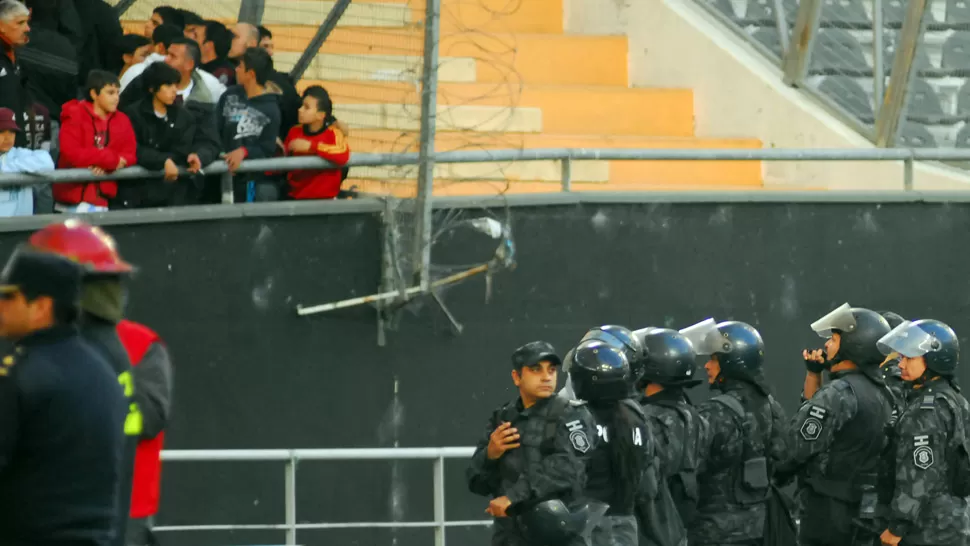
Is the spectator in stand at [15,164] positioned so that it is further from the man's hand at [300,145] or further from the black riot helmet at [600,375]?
the black riot helmet at [600,375]

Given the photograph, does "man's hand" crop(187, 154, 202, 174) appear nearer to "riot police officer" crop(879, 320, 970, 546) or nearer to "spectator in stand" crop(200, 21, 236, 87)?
"spectator in stand" crop(200, 21, 236, 87)

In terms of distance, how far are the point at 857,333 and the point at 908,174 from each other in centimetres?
313

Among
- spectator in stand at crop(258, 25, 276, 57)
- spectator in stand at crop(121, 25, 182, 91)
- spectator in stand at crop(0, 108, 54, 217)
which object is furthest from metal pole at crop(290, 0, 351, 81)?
spectator in stand at crop(0, 108, 54, 217)

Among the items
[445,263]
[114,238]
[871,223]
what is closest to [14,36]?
[114,238]

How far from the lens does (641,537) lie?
10086mm

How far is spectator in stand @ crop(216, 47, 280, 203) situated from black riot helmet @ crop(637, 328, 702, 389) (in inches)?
121

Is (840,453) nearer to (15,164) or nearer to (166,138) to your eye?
(166,138)

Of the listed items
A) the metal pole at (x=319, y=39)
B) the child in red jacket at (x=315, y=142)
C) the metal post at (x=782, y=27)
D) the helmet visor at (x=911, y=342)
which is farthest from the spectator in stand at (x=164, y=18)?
the helmet visor at (x=911, y=342)

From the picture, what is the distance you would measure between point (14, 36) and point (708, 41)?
272 inches

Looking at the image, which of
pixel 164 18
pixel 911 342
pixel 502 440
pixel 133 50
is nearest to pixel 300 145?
pixel 133 50

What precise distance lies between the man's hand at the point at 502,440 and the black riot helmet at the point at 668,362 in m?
1.35

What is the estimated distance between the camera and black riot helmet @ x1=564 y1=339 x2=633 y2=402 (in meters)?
9.40

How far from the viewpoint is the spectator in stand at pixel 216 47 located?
529 inches

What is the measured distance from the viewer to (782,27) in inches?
650
